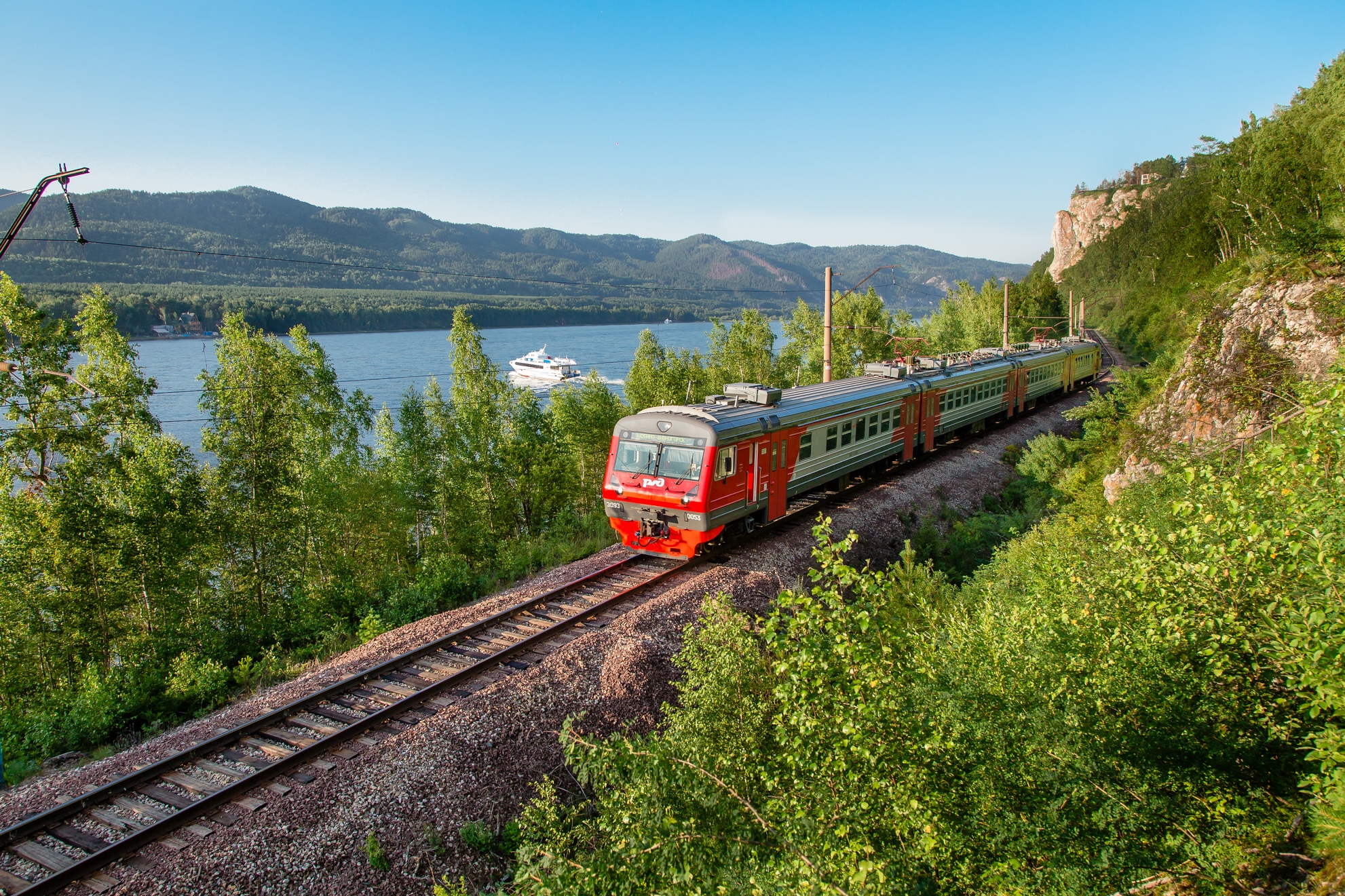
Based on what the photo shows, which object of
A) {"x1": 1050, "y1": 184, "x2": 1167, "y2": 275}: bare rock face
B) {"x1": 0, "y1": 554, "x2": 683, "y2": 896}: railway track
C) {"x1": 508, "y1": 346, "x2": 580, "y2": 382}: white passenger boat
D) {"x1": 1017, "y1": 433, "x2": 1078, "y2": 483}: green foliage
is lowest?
{"x1": 0, "y1": 554, "x2": 683, "y2": 896}: railway track

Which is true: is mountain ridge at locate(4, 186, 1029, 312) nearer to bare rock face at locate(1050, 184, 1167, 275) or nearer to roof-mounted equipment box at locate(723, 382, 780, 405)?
bare rock face at locate(1050, 184, 1167, 275)

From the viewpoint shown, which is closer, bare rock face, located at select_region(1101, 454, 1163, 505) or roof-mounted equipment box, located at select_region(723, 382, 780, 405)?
bare rock face, located at select_region(1101, 454, 1163, 505)

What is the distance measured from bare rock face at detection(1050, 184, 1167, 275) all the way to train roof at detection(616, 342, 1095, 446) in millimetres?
103529

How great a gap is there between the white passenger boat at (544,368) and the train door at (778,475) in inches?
2389

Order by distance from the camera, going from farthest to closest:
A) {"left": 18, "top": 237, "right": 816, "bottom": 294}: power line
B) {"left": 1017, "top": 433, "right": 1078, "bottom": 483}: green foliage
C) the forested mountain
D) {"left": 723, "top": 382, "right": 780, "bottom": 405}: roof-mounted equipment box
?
1. the forested mountain
2. {"left": 1017, "top": 433, "right": 1078, "bottom": 483}: green foliage
3. {"left": 18, "top": 237, "right": 816, "bottom": 294}: power line
4. {"left": 723, "top": 382, "right": 780, "bottom": 405}: roof-mounted equipment box

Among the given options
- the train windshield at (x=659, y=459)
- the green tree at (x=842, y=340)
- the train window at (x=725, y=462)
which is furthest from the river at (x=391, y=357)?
the train window at (x=725, y=462)

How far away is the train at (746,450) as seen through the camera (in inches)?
497

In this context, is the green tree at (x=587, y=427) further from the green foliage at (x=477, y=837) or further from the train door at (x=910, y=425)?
the green foliage at (x=477, y=837)

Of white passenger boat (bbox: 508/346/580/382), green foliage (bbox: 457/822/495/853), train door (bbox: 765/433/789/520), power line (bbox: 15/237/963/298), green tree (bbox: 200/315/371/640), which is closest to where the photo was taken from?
green foliage (bbox: 457/822/495/853)

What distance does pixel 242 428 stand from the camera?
55.6ft

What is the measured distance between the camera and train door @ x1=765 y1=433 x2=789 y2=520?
14.2m

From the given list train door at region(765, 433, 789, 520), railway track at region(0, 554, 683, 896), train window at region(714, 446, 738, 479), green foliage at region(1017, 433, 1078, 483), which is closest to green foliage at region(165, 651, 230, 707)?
railway track at region(0, 554, 683, 896)

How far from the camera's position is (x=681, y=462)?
12680 millimetres

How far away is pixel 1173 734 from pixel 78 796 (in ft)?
31.5
